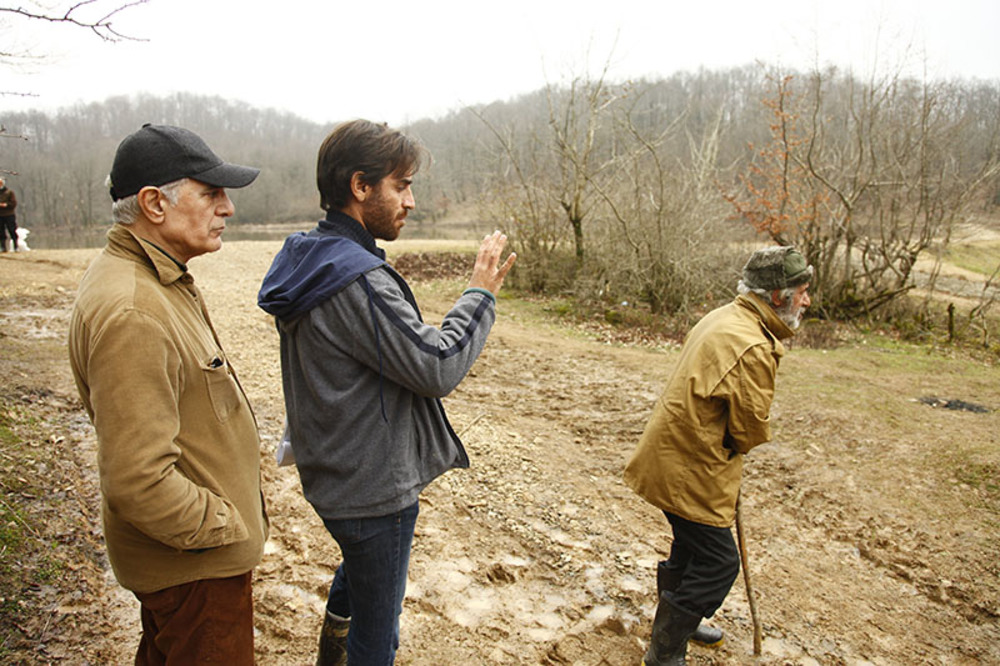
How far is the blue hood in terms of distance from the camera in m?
1.83

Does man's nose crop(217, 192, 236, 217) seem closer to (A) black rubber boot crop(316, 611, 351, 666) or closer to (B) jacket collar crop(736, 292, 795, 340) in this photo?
(A) black rubber boot crop(316, 611, 351, 666)

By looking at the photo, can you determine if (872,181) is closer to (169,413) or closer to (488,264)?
(488,264)

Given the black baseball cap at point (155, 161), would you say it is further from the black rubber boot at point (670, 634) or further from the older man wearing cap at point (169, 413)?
the black rubber boot at point (670, 634)

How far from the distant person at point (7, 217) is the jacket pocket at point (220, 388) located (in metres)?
14.8

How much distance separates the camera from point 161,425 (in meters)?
1.60

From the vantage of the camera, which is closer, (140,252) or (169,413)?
(169,413)

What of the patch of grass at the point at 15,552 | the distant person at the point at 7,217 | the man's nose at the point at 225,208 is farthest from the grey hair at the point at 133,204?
the distant person at the point at 7,217

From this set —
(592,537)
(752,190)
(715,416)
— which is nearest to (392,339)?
(715,416)

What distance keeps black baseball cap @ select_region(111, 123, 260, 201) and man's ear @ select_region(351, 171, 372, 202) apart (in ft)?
1.28

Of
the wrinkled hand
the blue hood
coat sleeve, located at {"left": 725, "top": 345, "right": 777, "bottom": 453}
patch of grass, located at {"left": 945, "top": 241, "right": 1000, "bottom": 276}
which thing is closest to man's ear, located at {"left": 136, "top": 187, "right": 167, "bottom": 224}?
the blue hood

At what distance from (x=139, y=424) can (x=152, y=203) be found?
0.66 metres

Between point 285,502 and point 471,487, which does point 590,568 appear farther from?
point 285,502

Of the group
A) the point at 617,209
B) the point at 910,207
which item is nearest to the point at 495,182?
the point at 617,209

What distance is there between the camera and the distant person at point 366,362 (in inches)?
72.7
